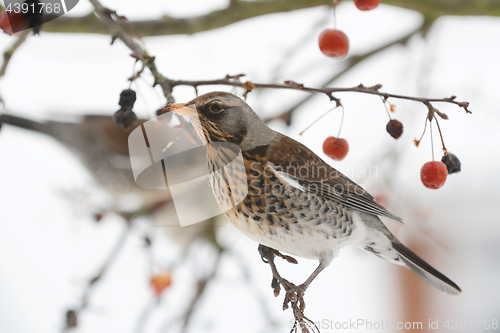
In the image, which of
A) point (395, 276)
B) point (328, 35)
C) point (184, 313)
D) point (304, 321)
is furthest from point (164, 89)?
point (395, 276)

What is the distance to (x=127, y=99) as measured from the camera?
3.83 feet

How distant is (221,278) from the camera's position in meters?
2.13

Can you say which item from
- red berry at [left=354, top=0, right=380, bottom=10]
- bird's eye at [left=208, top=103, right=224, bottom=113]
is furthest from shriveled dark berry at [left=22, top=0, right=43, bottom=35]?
red berry at [left=354, top=0, right=380, bottom=10]

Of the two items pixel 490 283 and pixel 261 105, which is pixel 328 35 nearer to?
pixel 261 105

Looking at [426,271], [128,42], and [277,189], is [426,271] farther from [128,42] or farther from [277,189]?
[128,42]

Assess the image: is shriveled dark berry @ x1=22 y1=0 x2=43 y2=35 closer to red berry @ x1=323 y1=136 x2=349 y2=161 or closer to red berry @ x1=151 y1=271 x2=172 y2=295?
red berry @ x1=323 y1=136 x2=349 y2=161

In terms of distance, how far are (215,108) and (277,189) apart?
13.8 inches

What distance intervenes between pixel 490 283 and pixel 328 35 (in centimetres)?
418

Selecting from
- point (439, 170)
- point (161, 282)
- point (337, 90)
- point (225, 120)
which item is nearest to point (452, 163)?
point (439, 170)

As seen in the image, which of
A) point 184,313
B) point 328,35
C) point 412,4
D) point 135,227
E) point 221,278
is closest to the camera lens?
point 328,35

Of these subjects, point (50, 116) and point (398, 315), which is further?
point (398, 315)

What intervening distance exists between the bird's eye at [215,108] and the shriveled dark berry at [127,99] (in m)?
0.26

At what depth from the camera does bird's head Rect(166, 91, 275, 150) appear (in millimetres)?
1295

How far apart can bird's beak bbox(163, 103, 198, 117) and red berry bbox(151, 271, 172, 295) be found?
1.06 metres
